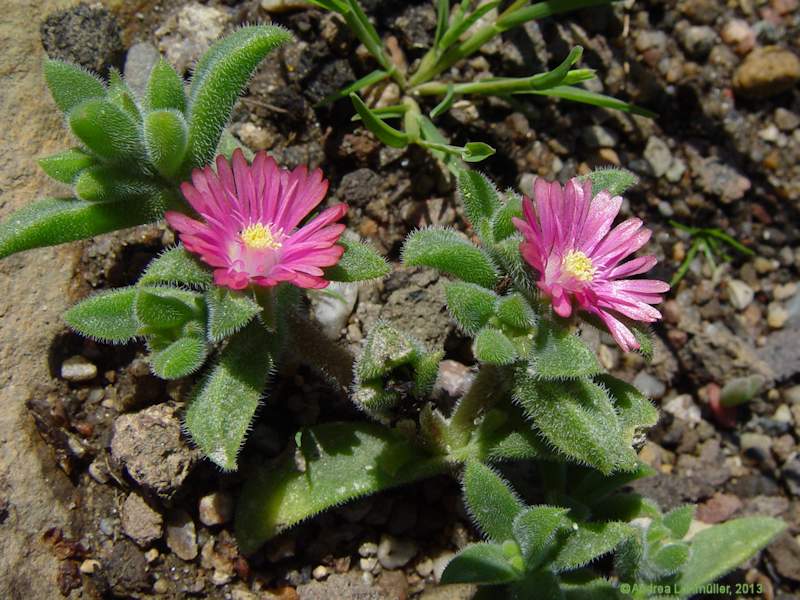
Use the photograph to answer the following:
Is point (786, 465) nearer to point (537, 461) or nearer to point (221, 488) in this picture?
point (537, 461)

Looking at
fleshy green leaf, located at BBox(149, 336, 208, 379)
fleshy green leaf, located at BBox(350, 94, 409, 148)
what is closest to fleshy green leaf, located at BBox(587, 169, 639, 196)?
fleshy green leaf, located at BBox(350, 94, 409, 148)

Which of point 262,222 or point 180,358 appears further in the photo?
point 262,222

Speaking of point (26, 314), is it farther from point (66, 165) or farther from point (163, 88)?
point (163, 88)

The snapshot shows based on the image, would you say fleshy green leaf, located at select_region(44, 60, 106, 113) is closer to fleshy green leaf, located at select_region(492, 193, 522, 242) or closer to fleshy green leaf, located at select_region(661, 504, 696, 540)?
fleshy green leaf, located at select_region(492, 193, 522, 242)

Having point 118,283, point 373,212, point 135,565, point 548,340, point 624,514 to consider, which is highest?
point 548,340

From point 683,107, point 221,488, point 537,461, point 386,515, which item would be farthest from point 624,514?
point 683,107

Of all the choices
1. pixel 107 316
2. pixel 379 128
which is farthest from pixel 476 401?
pixel 107 316
